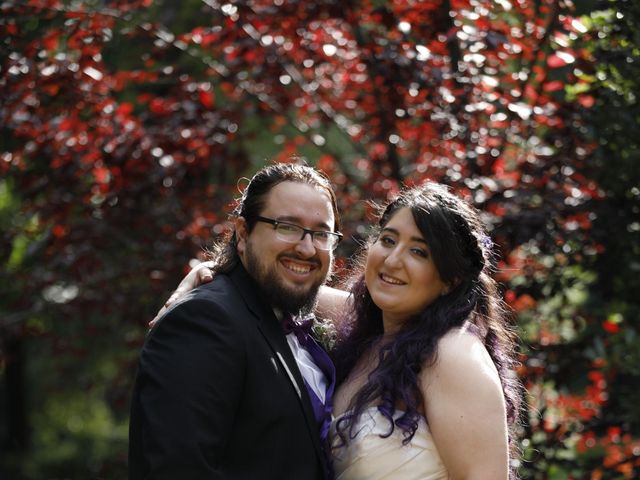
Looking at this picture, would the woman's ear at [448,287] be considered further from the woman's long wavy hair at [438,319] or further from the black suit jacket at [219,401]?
the black suit jacket at [219,401]

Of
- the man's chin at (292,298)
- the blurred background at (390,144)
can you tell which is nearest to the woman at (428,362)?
the man's chin at (292,298)

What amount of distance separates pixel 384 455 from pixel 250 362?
0.61m

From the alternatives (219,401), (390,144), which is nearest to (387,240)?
(219,401)

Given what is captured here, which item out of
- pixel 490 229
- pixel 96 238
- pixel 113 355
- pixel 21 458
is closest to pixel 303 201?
pixel 490 229

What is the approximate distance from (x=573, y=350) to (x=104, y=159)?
120 inches

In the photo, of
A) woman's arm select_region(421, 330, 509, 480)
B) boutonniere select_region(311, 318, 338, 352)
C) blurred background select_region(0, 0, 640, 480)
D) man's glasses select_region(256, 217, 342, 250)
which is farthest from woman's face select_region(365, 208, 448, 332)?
blurred background select_region(0, 0, 640, 480)

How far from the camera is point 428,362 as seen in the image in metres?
3.26

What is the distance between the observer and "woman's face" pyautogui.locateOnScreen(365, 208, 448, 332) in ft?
11.3

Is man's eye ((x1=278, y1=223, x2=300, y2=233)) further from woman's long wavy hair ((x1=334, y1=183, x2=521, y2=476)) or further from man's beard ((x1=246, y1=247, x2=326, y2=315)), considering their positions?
woman's long wavy hair ((x1=334, y1=183, x2=521, y2=476))

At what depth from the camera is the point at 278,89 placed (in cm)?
584

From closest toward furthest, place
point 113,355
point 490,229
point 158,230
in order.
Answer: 1. point 490,229
2. point 158,230
3. point 113,355

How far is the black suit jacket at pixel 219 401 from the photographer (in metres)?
2.81

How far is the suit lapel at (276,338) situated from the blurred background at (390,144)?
1.19 meters

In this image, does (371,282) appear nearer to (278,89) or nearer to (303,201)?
(303,201)
